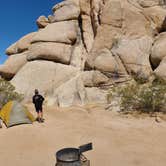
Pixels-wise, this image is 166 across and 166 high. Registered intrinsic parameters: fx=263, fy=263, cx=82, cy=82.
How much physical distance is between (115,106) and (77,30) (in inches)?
482

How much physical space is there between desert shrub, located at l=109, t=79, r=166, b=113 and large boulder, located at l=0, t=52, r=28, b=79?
41.0 ft

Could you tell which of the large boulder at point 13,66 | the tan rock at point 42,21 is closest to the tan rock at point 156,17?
the tan rock at point 42,21

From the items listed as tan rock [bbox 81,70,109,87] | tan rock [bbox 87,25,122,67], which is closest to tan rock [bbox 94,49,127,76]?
tan rock [bbox 81,70,109,87]

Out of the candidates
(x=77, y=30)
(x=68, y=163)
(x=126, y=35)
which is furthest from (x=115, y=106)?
(x=77, y=30)

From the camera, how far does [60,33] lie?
80.8ft

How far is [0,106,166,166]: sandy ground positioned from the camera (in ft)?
27.8

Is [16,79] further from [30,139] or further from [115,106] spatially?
[30,139]

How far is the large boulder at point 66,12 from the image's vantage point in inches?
1048

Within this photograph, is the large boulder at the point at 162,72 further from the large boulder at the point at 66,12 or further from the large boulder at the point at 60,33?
the large boulder at the point at 66,12

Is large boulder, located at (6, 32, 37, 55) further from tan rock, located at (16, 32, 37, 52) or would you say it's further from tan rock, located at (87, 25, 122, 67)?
tan rock, located at (87, 25, 122, 67)

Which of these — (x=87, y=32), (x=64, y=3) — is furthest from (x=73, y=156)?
(x=64, y=3)

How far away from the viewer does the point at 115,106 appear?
52.9 ft

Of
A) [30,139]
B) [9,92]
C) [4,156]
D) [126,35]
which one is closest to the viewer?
[4,156]

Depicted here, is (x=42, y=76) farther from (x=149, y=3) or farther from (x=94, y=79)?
(x=149, y=3)
